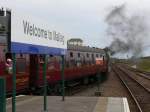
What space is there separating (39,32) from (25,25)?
1.42 m

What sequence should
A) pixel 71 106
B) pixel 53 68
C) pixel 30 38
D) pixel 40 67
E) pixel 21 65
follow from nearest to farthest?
pixel 30 38 < pixel 71 106 < pixel 21 65 < pixel 40 67 < pixel 53 68

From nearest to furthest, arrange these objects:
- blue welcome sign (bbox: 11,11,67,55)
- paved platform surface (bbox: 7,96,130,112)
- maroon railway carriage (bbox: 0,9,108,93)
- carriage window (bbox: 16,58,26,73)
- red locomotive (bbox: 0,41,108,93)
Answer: blue welcome sign (bbox: 11,11,67,55) → maroon railway carriage (bbox: 0,9,108,93) → paved platform surface (bbox: 7,96,130,112) → red locomotive (bbox: 0,41,108,93) → carriage window (bbox: 16,58,26,73)

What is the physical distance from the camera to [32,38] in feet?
35.8

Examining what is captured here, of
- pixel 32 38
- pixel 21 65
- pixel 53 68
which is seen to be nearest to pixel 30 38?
pixel 32 38

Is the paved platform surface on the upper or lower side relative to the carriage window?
lower

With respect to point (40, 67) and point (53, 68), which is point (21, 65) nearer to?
point (40, 67)

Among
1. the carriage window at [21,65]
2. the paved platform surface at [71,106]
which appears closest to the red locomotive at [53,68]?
the carriage window at [21,65]

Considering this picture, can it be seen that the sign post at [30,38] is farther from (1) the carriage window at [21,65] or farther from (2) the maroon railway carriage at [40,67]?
(1) the carriage window at [21,65]

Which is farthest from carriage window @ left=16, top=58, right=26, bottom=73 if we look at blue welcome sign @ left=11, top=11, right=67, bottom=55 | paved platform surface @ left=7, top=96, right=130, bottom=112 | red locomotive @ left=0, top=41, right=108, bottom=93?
blue welcome sign @ left=11, top=11, right=67, bottom=55

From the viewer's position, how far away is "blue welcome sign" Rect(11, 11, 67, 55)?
9.54 m

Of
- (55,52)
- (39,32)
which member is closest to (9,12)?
(39,32)

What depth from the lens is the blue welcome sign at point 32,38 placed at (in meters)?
9.54

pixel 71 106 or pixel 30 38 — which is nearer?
pixel 30 38

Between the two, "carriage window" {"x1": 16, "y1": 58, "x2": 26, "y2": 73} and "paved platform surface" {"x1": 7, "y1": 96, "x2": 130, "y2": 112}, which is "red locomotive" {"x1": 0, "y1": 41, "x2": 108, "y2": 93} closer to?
"carriage window" {"x1": 16, "y1": 58, "x2": 26, "y2": 73}
